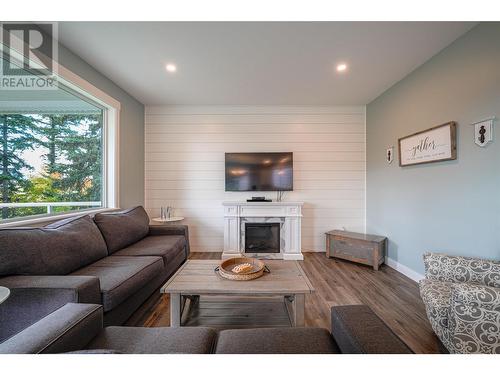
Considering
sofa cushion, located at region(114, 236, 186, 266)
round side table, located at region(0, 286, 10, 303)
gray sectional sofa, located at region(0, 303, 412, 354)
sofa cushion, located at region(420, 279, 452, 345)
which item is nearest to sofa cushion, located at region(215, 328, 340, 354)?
gray sectional sofa, located at region(0, 303, 412, 354)

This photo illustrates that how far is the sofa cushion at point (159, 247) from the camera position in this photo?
6.71 feet

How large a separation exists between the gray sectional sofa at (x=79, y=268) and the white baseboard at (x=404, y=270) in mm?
2964

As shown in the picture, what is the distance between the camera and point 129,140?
3.01 metres

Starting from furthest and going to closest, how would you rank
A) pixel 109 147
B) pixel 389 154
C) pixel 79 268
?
pixel 389 154
pixel 109 147
pixel 79 268

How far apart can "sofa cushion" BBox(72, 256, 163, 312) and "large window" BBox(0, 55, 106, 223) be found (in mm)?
932

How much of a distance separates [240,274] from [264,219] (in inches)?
71.1

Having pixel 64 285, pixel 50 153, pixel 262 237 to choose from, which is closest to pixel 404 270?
pixel 262 237

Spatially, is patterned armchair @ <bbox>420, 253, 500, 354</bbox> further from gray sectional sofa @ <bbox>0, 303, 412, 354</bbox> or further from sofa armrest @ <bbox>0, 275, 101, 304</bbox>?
sofa armrest @ <bbox>0, 275, 101, 304</bbox>

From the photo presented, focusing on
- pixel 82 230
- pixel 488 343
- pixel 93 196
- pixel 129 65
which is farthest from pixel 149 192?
pixel 488 343

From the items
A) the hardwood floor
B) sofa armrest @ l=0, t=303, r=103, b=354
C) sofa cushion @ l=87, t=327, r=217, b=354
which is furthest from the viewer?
the hardwood floor

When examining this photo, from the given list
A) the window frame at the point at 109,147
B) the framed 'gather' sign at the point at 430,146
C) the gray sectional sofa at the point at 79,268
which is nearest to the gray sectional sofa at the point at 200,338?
the gray sectional sofa at the point at 79,268

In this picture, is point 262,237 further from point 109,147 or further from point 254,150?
point 109,147

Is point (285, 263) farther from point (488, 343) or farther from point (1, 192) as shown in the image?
point (1, 192)

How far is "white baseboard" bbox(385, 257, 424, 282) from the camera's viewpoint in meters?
2.34
